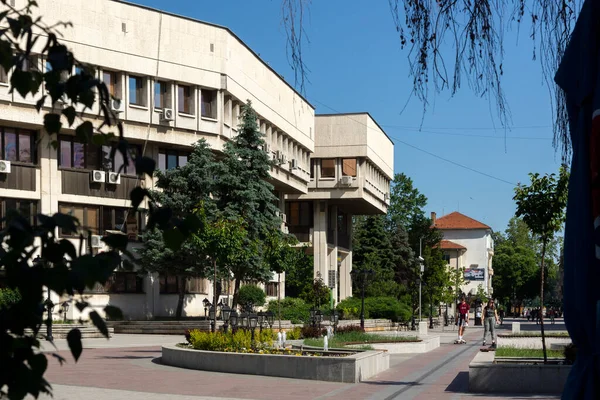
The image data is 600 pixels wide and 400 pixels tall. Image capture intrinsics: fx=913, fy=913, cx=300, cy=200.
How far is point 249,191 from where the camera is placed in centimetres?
4388

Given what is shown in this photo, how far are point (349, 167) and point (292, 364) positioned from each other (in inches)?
1841

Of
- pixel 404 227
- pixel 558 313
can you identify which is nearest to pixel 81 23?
pixel 404 227

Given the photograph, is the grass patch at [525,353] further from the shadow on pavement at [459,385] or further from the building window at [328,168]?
the building window at [328,168]

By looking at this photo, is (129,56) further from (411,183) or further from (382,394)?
(411,183)

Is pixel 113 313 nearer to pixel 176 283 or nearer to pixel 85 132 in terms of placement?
pixel 85 132

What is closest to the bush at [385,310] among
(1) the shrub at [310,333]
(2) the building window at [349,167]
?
(2) the building window at [349,167]

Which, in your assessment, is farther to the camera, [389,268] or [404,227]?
[404,227]

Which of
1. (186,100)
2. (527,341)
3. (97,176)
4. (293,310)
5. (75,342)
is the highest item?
(186,100)

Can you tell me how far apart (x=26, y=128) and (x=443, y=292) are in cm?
4166

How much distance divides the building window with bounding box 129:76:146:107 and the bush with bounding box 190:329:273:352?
74.0 ft

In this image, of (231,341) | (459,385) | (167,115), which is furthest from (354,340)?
(167,115)

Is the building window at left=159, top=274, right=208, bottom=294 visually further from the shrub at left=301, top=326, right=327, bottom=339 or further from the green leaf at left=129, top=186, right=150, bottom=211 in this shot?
the green leaf at left=129, top=186, right=150, bottom=211

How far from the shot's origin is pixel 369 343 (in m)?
27.2

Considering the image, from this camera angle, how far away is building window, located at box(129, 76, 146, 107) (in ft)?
140
